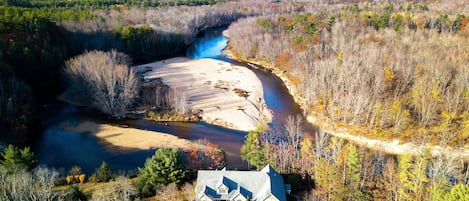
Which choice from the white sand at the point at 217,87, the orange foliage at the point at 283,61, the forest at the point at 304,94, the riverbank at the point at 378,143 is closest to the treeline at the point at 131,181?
the forest at the point at 304,94

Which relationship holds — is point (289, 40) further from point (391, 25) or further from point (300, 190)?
point (300, 190)

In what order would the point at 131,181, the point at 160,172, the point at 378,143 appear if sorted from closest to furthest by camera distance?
the point at 160,172 < the point at 131,181 < the point at 378,143

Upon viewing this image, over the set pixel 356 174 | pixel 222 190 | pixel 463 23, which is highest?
pixel 463 23

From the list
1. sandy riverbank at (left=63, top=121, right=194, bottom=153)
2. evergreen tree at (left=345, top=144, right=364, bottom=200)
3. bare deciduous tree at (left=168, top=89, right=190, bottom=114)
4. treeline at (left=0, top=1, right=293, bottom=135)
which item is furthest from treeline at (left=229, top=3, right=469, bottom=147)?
treeline at (left=0, top=1, right=293, bottom=135)

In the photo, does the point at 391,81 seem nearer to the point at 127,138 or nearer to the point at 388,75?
the point at 388,75

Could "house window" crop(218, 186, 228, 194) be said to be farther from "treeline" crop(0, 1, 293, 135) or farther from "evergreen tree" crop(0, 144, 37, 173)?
"treeline" crop(0, 1, 293, 135)

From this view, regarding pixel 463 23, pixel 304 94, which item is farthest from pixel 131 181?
pixel 463 23

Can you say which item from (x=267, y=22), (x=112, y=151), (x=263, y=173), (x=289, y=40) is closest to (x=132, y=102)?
(x=112, y=151)
